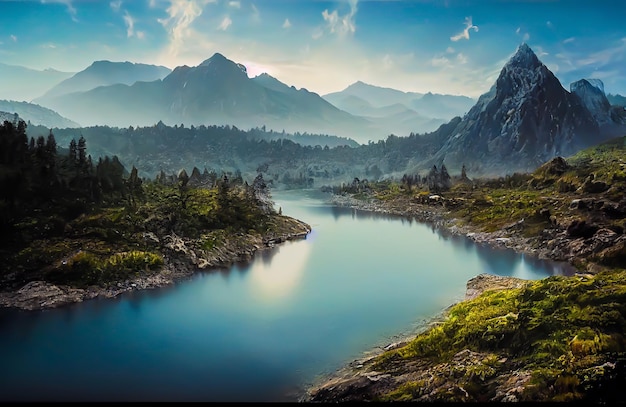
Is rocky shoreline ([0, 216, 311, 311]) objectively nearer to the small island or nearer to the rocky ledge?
the small island

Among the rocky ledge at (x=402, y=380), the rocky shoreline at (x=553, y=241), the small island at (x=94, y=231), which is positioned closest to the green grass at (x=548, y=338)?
the rocky ledge at (x=402, y=380)

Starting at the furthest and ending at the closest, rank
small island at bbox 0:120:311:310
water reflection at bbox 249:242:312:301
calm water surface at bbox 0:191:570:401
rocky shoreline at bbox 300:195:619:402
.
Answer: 1. water reflection at bbox 249:242:312:301
2. small island at bbox 0:120:311:310
3. calm water surface at bbox 0:191:570:401
4. rocky shoreline at bbox 300:195:619:402

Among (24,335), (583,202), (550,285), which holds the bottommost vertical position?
(24,335)

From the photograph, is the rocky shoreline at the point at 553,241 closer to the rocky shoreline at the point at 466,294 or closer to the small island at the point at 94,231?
the rocky shoreline at the point at 466,294

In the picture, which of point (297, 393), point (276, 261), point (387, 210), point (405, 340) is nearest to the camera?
point (297, 393)

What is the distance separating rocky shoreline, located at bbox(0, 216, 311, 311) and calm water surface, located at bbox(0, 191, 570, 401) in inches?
58.7

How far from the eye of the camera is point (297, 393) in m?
23.0

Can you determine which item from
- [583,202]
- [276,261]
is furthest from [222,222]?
[583,202]

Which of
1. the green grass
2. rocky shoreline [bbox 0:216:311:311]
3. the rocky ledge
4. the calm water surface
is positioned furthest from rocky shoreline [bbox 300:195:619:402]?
rocky shoreline [bbox 0:216:311:311]

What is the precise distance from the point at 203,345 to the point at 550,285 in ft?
71.2

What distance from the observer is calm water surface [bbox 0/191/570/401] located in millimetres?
24219

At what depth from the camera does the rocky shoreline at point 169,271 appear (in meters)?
37.1

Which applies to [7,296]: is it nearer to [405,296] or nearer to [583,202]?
[405,296]

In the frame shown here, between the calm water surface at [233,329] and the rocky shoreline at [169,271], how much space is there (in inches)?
58.7
